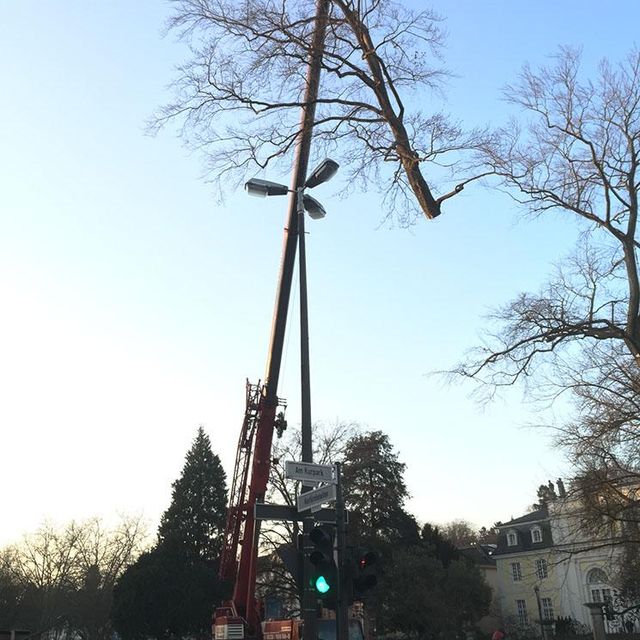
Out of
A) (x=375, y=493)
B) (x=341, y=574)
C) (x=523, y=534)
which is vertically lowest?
(x=341, y=574)

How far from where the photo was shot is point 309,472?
9.45 m

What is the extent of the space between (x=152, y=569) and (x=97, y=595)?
86.4 ft

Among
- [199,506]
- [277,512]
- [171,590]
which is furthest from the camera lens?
[199,506]

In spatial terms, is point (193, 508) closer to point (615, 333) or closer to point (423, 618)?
point (423, 618)

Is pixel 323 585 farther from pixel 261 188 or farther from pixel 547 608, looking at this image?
pixel 547 608

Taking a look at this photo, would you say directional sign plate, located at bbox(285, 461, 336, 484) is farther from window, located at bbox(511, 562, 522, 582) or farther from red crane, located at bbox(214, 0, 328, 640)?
window, located at bbox(511, 562, 522, 582)

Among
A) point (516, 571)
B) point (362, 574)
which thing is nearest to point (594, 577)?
point (516, 571)

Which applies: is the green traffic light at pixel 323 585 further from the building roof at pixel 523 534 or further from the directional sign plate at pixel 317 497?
the building roof at pixel 523 534

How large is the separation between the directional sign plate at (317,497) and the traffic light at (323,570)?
0.58m

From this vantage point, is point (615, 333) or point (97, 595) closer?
point (615, 333)

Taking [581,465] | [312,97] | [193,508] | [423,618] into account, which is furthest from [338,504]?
[193,508]

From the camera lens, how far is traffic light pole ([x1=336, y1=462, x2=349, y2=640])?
8.36 metres

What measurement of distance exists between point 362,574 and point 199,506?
1909 inches

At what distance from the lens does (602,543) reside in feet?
65.6
